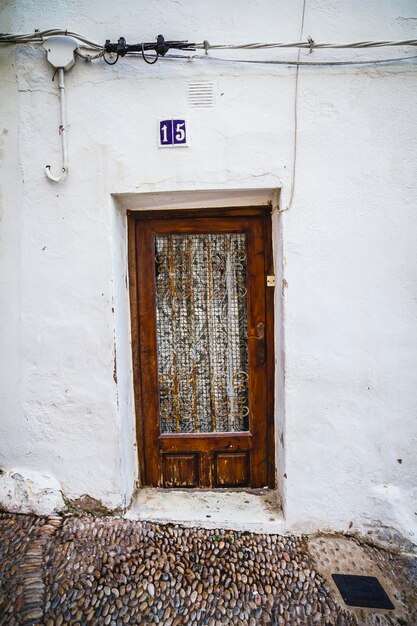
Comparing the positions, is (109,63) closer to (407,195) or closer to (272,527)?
(407,195)

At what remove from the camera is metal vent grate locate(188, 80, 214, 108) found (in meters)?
2.38

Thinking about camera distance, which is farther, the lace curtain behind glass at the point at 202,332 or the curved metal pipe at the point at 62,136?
the lace curtain behind glass at the point at 202,332

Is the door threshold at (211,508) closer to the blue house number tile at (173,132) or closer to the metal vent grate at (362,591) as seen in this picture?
the metal vent grate at (362,591)

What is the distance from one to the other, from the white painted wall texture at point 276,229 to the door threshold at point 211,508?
182 mm

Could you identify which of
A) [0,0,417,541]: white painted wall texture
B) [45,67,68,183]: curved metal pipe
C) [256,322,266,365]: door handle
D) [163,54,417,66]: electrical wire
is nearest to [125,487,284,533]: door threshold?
[0,0,417,541]: white painted wall texture

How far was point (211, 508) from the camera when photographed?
8.66 feet

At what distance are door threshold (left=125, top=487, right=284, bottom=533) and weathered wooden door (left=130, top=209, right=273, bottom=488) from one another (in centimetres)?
8

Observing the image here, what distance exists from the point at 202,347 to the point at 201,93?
1.78m

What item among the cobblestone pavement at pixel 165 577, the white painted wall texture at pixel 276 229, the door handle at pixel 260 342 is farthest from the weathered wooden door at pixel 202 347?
the cobblestone pavement at pixel 165 577

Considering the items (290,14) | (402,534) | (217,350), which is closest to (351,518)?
(402,534)

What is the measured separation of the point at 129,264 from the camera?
108 inches

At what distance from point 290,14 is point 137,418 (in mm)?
3026

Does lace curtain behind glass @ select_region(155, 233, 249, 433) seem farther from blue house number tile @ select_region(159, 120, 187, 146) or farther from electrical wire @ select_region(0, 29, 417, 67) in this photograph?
electrical wire @ select_region(0, 29, 417, 67)

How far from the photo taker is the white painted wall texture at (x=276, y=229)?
7.75ft
